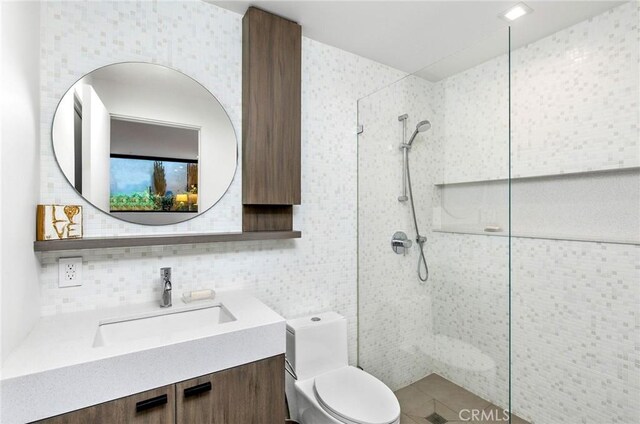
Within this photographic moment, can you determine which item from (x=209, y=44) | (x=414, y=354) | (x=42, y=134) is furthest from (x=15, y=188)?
(x=414, y=354)

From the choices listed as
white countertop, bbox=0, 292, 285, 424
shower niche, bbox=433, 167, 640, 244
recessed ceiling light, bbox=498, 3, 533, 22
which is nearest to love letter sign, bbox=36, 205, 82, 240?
white countertop, bbox=0, 292, 285, 424

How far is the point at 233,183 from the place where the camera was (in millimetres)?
1840

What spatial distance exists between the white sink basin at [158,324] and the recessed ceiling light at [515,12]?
88.6 inches

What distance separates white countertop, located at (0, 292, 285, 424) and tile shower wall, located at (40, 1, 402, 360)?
256 mm

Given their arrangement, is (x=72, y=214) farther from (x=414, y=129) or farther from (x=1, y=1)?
(x=414, y=129)

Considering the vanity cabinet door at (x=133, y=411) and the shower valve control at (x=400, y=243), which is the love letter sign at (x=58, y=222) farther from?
the shower valve control at (x=400, y=243)

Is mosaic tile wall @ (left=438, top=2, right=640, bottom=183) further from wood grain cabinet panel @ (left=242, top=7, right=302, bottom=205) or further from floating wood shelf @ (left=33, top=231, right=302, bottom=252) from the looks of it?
floating wood shelf @ (left=33, top=231, right=302, bottom=252)

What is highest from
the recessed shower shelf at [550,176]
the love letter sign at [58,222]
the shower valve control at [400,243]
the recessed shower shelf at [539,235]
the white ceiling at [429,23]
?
the white ceiling at [429,23]

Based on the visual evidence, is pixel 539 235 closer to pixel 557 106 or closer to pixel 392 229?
pixel 557 106

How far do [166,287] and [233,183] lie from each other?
25.5 inches

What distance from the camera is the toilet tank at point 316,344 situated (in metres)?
1.82

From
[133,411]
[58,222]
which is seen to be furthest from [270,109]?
[133,411]

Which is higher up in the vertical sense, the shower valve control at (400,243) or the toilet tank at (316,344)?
the shower valve control at (400,243)

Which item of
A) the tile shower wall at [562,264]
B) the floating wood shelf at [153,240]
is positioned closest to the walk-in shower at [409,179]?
the tile shower wall at [562,264]
